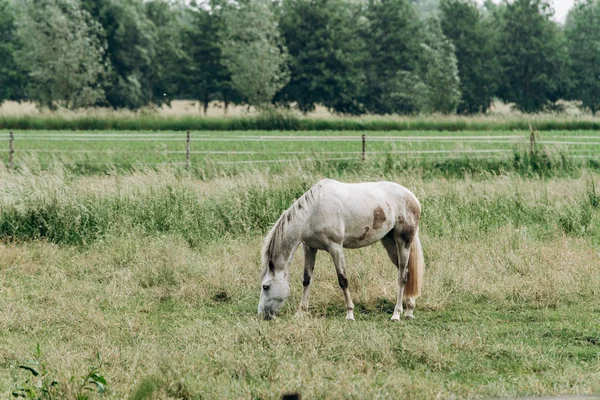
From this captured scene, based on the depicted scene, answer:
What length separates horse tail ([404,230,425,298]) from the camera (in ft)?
28.0

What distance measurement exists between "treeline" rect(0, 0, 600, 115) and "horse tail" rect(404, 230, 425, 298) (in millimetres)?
48239

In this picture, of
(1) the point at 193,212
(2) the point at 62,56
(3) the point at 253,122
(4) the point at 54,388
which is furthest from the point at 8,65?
(4) the point at 54,388

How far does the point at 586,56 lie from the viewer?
6581 cm

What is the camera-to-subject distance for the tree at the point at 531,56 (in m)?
63.8

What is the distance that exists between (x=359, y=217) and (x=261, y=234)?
4.07 metres

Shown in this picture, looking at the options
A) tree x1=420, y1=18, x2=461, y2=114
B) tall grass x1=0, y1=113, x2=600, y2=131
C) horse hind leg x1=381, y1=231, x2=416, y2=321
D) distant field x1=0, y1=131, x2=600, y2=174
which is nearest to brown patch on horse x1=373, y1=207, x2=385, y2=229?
horse hind leg x1=381, y1=231, x2=416, y2=321

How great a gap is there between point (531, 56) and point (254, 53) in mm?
23979

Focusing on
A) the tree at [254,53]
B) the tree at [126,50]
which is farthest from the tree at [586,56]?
the tree at [126,50]

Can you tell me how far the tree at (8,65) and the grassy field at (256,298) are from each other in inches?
2033

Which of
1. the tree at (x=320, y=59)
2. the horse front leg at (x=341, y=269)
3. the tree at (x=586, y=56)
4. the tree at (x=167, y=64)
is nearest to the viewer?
the horse front leg at (x=341, y=269)

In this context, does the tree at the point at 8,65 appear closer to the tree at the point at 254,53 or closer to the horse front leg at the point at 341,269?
the tree at the point at 254,53

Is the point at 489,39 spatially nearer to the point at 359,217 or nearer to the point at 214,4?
the point at 214,4

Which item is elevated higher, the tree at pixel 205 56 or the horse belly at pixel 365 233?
the tree at pixel 205 56

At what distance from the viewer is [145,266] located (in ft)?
32.6
